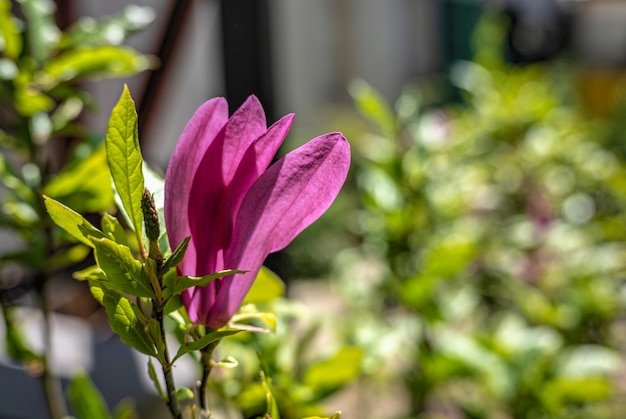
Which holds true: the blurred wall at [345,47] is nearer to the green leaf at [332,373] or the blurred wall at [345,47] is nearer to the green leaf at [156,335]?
the green leaf at [332,373]

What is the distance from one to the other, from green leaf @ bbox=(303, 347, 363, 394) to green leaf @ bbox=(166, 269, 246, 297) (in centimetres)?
47

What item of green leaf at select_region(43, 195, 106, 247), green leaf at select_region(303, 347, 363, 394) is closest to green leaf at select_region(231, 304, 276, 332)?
green leaf at select_region(43, 195, 106, 247)

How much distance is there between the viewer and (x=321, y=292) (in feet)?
17.1

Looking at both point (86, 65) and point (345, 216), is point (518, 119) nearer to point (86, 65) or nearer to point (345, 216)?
point (86, 65)

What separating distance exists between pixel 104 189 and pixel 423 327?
72 centimetres

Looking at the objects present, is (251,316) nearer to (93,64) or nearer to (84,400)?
(84,400)

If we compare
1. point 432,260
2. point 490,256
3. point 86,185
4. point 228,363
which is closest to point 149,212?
point 228,363

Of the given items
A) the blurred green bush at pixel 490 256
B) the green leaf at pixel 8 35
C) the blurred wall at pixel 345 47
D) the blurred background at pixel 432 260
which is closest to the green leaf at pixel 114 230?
the blurred background at pixel 432 260

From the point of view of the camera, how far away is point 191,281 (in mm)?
517

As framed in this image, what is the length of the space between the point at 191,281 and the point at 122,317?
6 centimetres

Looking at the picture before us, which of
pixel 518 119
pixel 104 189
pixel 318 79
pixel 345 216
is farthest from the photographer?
pixel 318 79

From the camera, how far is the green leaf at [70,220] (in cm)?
51

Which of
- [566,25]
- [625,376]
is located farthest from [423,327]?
[566,25]

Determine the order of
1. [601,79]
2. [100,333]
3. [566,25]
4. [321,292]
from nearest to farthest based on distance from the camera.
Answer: [100,333], [321,292], [601,79], [566,25]
